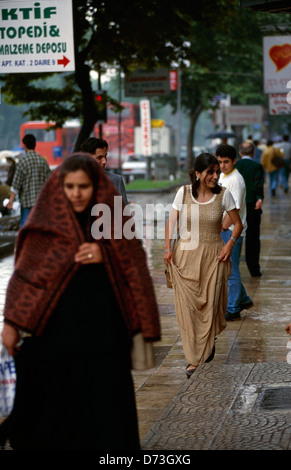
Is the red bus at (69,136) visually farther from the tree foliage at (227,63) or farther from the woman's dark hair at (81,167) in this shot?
the woman's dark hair at (81,167)

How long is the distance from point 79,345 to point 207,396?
2329 millimetres

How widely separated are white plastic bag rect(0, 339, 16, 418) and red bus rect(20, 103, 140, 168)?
39319 mm

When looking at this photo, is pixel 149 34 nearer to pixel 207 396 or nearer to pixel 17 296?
pixel 207 396

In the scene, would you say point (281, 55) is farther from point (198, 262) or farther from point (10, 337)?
point (10, 337)

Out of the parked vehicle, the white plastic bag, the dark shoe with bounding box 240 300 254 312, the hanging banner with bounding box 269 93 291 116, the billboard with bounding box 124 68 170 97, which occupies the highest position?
the billboard with bounding box 124 68 170 97

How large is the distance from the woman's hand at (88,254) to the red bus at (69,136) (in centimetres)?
3969

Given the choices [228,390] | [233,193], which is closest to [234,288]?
[233,193]

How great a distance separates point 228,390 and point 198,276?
104cm

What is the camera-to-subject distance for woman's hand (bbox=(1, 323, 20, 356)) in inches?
166

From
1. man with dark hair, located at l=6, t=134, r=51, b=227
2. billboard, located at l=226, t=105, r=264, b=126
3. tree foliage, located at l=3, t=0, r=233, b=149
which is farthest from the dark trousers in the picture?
billboard, located at l=226, t=105, r=264, b=126

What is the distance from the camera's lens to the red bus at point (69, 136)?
4659 centimetres

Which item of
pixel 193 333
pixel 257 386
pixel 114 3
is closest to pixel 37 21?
pixel 193 333

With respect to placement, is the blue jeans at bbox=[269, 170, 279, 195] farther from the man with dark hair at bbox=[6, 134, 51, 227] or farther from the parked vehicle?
the man with dark hair at bbox=[6, 134, 51, 227]

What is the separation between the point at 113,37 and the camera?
1961 cm
